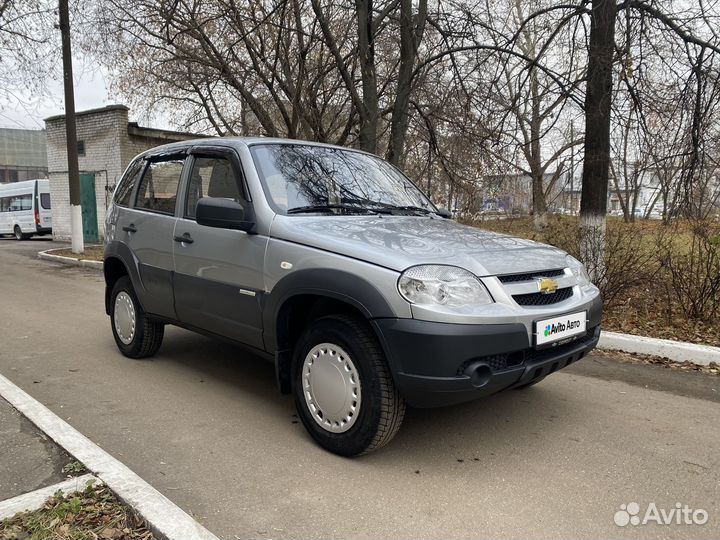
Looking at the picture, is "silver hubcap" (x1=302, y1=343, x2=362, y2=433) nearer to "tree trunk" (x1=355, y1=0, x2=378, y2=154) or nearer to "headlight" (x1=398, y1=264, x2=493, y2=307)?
"headlight" (x1=398, y1=264, x2=493, y2=307)

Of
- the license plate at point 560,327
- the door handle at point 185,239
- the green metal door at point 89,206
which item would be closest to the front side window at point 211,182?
the door handle at point 185,239

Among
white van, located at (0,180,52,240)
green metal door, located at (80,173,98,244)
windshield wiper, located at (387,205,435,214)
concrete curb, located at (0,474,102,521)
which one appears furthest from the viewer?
white van, located at (0,180,52,240)

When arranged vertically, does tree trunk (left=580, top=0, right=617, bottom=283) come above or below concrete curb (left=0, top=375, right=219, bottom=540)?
above

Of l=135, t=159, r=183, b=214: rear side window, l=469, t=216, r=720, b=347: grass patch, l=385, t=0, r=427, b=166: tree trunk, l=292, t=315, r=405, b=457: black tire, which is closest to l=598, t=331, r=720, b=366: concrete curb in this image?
l=469, t=216, r=720, b=347: grass patch

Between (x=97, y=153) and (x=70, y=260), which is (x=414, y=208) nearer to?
(x=70, y=260)

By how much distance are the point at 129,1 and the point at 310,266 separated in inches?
413

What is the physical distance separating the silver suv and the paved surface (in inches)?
50.4

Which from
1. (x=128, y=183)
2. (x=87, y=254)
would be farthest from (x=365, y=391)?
(x=87, y=254)

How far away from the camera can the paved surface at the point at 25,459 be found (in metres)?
2.87

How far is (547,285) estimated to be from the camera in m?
3.19

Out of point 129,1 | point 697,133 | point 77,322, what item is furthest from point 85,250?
point 697,133

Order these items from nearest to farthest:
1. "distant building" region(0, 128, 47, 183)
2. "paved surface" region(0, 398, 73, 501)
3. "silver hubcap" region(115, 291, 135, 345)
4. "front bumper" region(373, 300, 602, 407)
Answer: "front bumper" region(373, 300, 602, 407) → "paved surface" region(0, 398, 73, 501) → "silver hubcap" region(115, 291, 135, 345) → "distant building" region(0, 128, 47, 183)

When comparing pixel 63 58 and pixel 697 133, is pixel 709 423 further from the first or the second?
pixel 63 58

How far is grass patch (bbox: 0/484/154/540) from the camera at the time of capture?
2.41 metres
